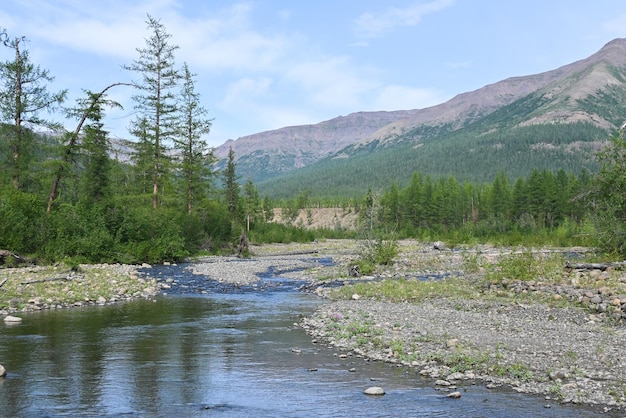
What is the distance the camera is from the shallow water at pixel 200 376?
28.7 feet

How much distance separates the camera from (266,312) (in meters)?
19.6

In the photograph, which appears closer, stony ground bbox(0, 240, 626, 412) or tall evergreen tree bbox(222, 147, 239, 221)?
stony ground bbox(0, 240, 626, 412)

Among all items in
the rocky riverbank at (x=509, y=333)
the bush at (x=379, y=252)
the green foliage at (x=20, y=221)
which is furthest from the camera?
the bush at (x=379, y=252)

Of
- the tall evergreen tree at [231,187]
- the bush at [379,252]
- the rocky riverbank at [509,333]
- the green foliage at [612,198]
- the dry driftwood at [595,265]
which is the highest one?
the tall evergreen tree at [231,187]

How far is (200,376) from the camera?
1089cm

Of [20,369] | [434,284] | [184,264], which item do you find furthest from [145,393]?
[184,264]

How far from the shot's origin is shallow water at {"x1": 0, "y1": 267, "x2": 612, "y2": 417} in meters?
8.75

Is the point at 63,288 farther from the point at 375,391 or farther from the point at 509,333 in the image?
the point at 509,333

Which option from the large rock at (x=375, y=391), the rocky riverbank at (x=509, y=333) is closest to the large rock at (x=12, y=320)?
the rocky riverbank at (x=509, y=333)

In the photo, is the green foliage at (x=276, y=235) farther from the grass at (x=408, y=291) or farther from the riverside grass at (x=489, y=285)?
the riverside grass at (x=489, y=285)

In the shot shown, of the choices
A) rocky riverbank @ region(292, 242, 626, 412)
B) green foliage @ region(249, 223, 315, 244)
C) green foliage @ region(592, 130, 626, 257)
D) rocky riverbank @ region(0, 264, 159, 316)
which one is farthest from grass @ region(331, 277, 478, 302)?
green foliage @ region(249, 223, 315, 244)

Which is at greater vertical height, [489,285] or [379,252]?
[379,252]

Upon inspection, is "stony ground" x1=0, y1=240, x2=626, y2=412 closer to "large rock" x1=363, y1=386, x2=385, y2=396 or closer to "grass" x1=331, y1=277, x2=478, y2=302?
"grass" x1=331, y1=277, x2=478, y2=302

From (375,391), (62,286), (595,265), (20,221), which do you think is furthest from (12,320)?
(595,265)
